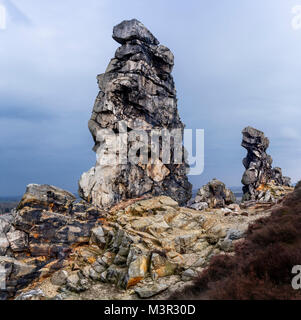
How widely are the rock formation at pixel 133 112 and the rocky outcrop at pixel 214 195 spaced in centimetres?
970

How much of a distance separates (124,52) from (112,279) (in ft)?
141

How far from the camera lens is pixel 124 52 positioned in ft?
152

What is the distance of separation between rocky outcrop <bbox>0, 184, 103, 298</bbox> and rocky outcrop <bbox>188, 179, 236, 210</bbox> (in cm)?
3673

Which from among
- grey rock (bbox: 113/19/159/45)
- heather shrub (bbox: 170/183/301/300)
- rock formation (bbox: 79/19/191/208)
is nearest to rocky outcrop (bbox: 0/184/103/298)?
rock formation (bbox: 79/19/191/208)

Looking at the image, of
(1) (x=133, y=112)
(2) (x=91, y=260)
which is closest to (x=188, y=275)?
(2) (x=91, y=260)

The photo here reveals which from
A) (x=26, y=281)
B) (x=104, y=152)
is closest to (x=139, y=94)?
(x=104, y=152)

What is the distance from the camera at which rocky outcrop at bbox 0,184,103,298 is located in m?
21.4

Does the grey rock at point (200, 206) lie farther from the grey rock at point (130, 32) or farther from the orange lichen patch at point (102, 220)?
the grey rock at point (130, 32)

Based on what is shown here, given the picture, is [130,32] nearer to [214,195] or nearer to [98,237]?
[98,237]

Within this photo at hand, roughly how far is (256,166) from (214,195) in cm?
2402

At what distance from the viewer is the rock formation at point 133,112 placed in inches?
1554

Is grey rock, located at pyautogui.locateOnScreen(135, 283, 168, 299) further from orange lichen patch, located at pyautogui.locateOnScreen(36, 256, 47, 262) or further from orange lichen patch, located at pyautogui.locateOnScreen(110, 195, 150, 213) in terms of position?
orange lichen patch, located at pyautogui.locateOnScreen(110, 195, 150, 213)

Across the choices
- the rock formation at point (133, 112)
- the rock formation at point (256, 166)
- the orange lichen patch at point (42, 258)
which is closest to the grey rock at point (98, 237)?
the orange lichen patch at point (42, 258)
